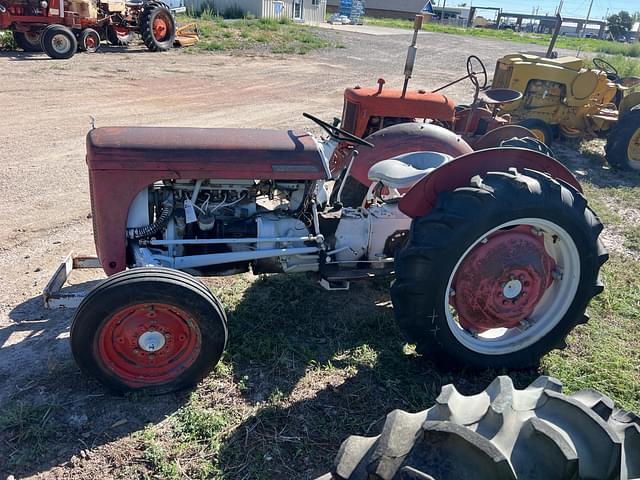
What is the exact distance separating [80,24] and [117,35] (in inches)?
56.0

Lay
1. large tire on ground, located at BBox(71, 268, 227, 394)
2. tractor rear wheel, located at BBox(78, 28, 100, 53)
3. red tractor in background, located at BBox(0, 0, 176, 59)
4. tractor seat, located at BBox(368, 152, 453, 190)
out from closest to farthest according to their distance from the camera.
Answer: large tire on ground, located at BBox(71, 268, 227, 394)
tractor seat, located at BBox(368, 152, 453, 190)
red tractor in background, located at BBox(0, 0, 176, 59)
tractor rear wheel, located at BBox(78, 28, 100, 53)

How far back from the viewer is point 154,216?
10.6ft

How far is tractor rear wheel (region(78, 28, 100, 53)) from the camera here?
45.1 feet

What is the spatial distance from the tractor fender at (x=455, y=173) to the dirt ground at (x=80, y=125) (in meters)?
1.62

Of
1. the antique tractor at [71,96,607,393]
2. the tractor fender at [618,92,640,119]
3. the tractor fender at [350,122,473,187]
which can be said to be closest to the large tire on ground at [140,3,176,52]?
the tractor fender at [618,92,640,119]

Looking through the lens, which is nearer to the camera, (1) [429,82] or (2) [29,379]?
(2) [29,379]

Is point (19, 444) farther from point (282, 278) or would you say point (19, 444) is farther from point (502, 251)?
point (502, 251)

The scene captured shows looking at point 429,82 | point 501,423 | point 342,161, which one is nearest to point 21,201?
point 342,161

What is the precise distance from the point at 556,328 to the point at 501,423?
1.57m

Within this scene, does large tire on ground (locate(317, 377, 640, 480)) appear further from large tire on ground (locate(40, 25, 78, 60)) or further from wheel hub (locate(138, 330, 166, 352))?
large tire on ground (locate(40, 25, 78, 60))

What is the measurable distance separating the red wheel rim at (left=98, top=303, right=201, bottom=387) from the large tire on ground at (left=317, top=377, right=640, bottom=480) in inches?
48.5

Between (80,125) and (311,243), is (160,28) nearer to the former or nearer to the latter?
(80,125)

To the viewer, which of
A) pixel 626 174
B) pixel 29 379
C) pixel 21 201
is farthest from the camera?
pixel 626 174

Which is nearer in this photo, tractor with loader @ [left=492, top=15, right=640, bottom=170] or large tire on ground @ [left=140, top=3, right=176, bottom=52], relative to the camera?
tractor with loader @ [left=492, top=15, right=640, bottom=170]
